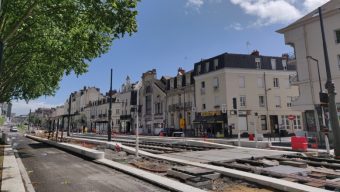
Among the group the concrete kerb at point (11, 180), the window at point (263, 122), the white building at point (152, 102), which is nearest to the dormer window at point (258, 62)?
the window at point (263, 122)

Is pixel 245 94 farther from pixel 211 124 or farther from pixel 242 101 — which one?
pixel 211 124

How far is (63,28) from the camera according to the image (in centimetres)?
1140

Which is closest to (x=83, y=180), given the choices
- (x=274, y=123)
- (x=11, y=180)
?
(x=11, y=180)

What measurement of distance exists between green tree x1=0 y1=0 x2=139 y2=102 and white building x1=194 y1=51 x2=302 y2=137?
29.2 m

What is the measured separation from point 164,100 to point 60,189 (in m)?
49.0

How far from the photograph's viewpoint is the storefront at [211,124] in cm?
4256

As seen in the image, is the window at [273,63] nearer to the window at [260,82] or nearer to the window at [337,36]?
the window at [260,82]

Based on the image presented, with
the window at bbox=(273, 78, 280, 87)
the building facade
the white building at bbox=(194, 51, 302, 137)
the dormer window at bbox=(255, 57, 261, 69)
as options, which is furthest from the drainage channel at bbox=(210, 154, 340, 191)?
the building facade

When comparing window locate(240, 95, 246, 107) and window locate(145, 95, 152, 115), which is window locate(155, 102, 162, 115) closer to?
window locate(145, 95, 152, 115)

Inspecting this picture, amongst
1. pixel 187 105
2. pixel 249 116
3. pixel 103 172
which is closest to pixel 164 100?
pixel 187 105

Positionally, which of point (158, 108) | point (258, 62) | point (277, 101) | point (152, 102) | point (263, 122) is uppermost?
point (258, 62)

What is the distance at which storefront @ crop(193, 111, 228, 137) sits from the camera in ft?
140

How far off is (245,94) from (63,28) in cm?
3684

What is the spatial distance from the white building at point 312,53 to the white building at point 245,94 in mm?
12468
